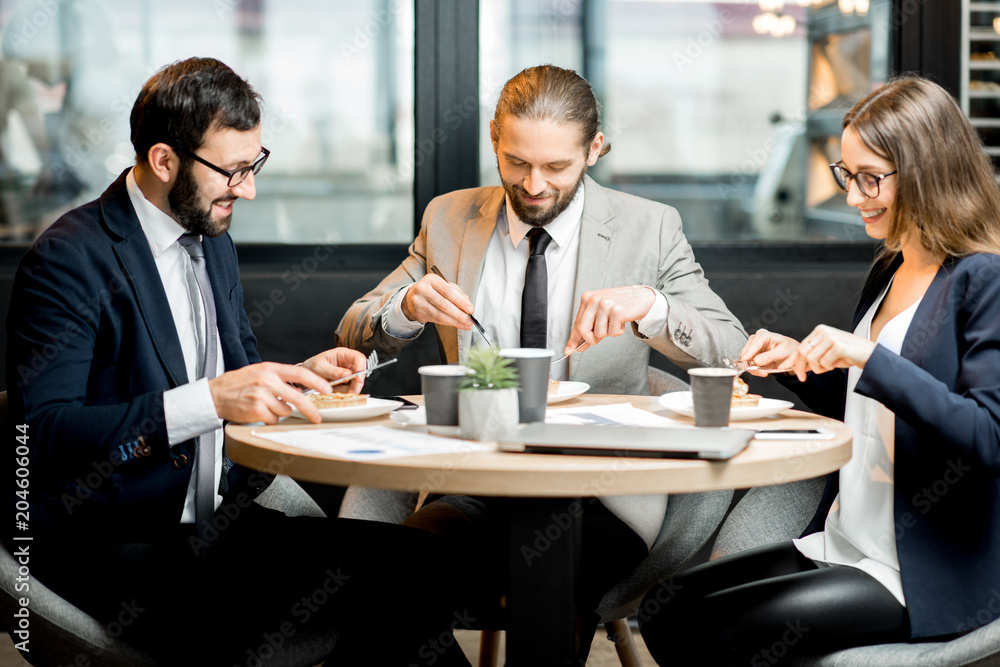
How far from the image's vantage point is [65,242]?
1.82 m

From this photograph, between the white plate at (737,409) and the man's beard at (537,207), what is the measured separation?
698 millimetres

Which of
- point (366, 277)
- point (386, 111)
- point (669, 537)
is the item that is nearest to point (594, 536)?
point (669, 537)

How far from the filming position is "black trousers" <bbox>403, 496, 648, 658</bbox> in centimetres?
195

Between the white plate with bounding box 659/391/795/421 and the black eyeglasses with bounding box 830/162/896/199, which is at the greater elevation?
the black eyeglasses with bounding box 830/162/896/199

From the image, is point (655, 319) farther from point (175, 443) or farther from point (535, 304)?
point (175, 443)

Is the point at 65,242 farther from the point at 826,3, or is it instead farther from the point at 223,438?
the point at 826,3

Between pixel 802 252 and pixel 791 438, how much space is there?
6.86 ft

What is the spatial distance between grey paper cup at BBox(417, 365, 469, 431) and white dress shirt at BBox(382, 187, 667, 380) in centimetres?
A: 78

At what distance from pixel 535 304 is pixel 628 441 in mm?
1007

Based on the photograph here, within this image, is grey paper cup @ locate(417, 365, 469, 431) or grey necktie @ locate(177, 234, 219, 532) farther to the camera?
grey necktie @ locate(177, 234, 219, 532)

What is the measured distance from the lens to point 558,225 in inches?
98.7

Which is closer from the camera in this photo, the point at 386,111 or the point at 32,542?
the point at 32,542
